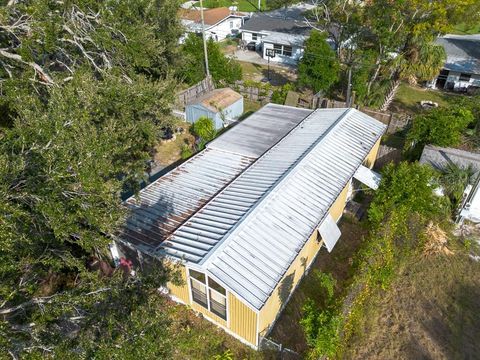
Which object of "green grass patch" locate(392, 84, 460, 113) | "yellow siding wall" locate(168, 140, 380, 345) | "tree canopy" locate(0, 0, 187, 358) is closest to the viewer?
"tree canopy" locate(0, 0, 187, 358)

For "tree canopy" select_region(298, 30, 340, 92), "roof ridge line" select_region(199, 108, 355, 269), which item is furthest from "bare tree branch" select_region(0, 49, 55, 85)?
"tree canopy" select_region(298, 30, 340, 92)

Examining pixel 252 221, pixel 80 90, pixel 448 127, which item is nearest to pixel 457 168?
pixel 448 127

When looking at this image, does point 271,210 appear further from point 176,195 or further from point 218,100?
point 218,100

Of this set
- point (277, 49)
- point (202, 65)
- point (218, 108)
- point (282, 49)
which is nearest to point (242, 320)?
point (218, 108)

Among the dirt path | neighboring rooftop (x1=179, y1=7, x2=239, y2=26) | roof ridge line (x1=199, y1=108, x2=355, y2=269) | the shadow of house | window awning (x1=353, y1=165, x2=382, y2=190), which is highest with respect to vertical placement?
neighboring rooftop (x1=179, y1=7, x2=239, y2=26)

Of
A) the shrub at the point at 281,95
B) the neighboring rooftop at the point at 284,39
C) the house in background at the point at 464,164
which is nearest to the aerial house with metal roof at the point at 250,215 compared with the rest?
the house in background at the point at 464,164

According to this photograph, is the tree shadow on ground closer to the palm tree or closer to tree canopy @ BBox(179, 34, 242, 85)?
the palm tree
